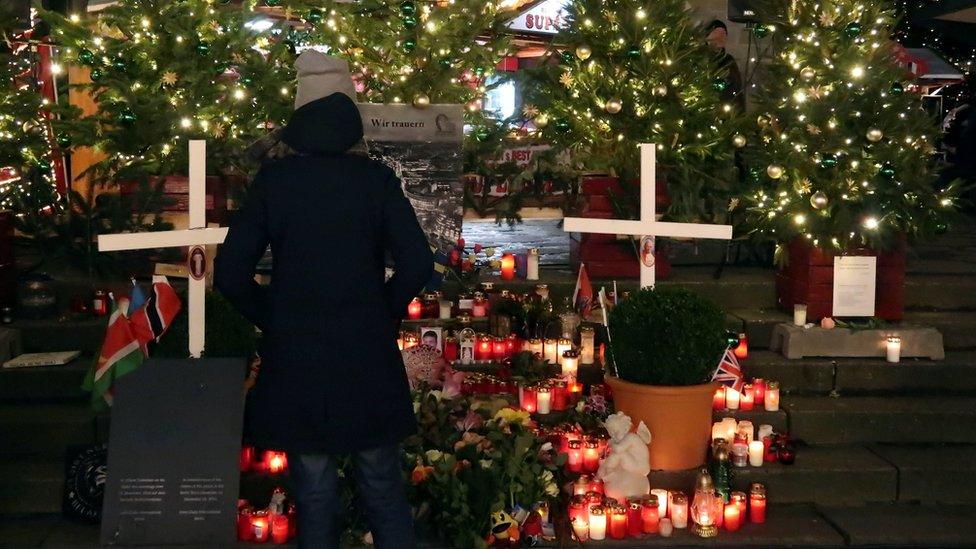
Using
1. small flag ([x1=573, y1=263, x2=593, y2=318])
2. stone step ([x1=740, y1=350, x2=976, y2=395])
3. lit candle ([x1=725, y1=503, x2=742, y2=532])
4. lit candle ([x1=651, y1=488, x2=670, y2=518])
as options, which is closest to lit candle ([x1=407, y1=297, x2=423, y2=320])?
small flag ([x1=573, y1=263, x2=593, y2=318])

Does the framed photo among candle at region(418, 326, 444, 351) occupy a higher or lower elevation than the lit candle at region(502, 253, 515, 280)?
lower

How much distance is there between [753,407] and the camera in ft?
21.2

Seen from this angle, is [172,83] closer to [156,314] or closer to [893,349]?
[156,314]

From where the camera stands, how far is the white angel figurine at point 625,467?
5504 mm

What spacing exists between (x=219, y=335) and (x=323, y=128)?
6.12ft

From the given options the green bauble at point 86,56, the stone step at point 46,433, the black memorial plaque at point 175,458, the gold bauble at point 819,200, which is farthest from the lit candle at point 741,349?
the green bauble at point 86,56

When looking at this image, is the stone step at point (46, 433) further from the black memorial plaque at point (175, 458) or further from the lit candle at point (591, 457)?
the lit candle at point (591, 457)

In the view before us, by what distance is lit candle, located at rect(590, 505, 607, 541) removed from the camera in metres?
5.31

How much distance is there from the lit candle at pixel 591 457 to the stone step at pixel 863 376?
143 cm

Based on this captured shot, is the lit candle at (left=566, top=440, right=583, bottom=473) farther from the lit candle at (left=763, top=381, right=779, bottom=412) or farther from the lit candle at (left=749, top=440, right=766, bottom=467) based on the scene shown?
the lit candle at (left=763, top=381, right=779, bottom=412)

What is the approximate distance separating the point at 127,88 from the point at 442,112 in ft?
7.16

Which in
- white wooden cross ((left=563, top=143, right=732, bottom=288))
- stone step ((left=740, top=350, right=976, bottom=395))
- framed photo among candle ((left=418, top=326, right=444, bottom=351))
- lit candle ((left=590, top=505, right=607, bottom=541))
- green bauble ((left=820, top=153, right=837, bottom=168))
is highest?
green bauble ((left=820, top=153, right=837, bottom=168))

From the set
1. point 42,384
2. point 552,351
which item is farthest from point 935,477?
point 42,384

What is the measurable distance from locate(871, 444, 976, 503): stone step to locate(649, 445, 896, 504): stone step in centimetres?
7
